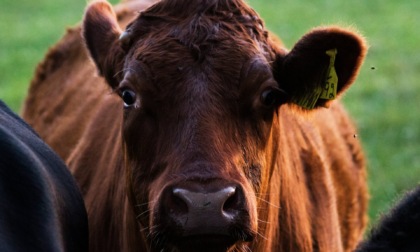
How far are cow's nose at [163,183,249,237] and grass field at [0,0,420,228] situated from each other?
2.75 m

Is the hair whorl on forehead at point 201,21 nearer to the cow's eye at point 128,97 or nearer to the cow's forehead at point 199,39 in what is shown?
the cow's forehead at point 199,39

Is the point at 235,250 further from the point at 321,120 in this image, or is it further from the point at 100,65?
the point at 321,120

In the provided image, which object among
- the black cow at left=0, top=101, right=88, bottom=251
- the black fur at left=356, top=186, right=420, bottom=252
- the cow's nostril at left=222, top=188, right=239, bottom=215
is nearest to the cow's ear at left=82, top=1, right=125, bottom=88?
the black cow at left=0, top=101, right=88, bottom=251

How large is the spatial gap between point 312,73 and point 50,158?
124 cm

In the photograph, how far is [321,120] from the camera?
22.7ft

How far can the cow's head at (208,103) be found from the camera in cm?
426

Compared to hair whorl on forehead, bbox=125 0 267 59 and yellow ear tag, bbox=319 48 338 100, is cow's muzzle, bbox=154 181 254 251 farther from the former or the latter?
yellow ear tag, bbox=319 48 338 100

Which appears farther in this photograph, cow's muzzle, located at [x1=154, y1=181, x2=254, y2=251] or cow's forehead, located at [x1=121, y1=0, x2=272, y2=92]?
cow's forehead, located at [x1=121, y1=0, x2=272, y2=92]

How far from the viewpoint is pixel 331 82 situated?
495 centimetres

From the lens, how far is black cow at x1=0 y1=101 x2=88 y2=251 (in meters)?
4.30

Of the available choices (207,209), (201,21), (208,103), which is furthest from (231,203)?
(201,21)

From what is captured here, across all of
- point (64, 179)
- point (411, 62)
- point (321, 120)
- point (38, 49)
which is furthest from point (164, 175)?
point (38, 49)

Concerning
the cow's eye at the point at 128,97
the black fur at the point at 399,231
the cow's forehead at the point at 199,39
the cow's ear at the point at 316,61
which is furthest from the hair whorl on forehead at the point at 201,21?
the black fur at the point at 399,231

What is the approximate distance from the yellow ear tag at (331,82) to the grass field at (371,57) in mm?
1963
